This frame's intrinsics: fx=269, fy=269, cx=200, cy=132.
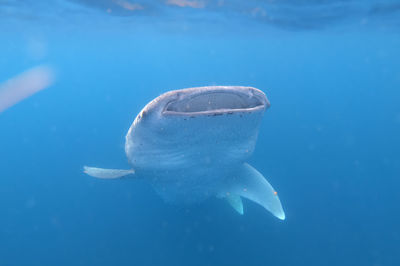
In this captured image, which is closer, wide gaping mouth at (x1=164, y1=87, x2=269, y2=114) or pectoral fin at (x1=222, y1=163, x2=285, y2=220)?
wide gaping mouth at (x1=164, y1=87, x2=269, y2=114)

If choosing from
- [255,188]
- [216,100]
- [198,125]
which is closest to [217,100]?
Result: [216,100]

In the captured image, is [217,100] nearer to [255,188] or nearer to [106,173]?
[255,188]

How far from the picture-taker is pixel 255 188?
4980mm

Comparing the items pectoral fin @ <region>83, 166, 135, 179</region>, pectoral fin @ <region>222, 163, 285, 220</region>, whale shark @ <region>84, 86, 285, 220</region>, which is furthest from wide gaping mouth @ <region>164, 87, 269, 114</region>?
pectoral fin @ <region>83, 166, 135, 179</region>

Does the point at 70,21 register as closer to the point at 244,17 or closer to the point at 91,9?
the point at 91,9

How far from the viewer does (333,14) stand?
16.4 m

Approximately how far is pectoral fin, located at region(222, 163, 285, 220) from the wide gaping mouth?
Result: 215 centimetres

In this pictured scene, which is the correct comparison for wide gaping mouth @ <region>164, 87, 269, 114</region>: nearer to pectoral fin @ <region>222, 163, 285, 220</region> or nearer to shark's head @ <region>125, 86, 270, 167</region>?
shark's head @ <region>125, 86, 270, 167</region>

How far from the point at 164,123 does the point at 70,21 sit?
2150 centimetres

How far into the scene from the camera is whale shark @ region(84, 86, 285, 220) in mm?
2369

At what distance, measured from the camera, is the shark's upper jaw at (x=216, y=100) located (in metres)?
2.28

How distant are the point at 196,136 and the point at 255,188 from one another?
8.75 ft

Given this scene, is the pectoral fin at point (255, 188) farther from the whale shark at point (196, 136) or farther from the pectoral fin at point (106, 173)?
the pectoral fin at point (106, 173)

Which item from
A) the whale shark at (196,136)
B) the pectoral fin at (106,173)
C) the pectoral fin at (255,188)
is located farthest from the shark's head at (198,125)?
the pectoral fin at (106,173)
